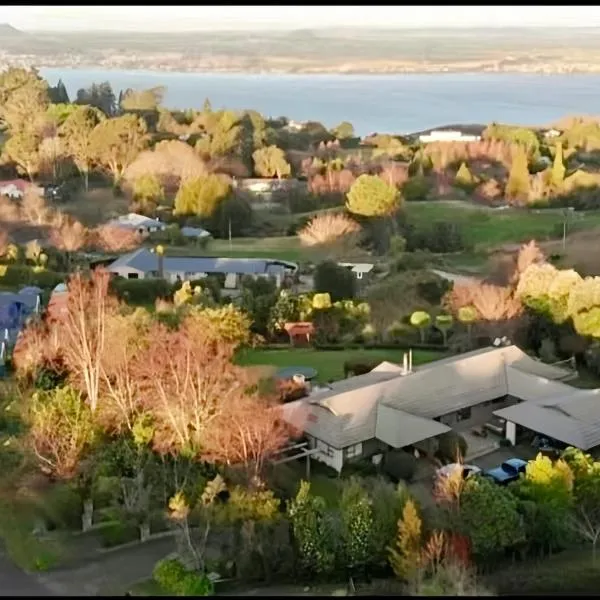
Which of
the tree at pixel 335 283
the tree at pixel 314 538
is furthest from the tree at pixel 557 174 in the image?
the tree at pixel 314 538

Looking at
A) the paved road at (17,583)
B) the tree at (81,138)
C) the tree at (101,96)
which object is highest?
the tree at (101,96)

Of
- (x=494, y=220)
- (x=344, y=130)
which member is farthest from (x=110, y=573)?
(x=344, y=130)

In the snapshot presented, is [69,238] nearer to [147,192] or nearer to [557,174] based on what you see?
[147,192]

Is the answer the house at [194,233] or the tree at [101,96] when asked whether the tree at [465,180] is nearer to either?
the house at [194,233]

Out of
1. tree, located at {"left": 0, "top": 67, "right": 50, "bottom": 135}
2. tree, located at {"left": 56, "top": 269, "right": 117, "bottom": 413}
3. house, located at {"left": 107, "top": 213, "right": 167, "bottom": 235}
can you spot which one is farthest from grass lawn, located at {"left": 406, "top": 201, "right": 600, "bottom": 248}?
tree, located at {"left": 0, "top": 67, "right": 50, "bottom": 135}

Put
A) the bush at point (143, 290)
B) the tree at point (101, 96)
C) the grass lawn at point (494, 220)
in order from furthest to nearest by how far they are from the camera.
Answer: the tree at point (101, 96)
the grass lawn at point (494, 220)
the bush at point (143, 290)

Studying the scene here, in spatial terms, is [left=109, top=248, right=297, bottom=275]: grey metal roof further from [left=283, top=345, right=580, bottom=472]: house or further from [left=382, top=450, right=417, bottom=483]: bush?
[left=382, top=450, right=417, bottom=483]: bush
